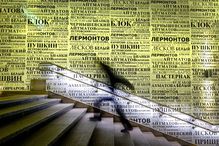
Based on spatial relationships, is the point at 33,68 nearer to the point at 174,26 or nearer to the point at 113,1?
the point at 113,1

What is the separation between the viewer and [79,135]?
15.8ft

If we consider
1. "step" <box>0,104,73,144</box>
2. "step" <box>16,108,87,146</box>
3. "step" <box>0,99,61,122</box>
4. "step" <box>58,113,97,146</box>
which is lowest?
"step" <box>58,113,97,146</box>

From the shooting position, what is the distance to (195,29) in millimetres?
8523

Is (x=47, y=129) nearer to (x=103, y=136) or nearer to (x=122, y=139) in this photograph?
(x=103, y=136)

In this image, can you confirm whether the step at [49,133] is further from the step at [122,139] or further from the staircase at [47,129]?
the step at [122,139]

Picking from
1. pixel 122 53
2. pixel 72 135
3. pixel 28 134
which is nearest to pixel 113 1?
pixel 122 53

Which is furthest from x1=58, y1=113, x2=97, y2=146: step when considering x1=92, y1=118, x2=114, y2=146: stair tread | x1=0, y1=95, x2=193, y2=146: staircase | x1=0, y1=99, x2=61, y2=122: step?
x1=0, y1=99, x2=61, y2=122: step

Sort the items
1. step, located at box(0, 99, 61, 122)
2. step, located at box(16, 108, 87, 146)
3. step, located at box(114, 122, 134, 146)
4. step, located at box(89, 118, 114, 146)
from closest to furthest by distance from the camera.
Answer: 1. step, located at box(16, 108, 87, 146)
2. step, located at box(0, 99, 61, 122)
3. step, located at box(89, 118, 114, 146)
4. step, located at box(114, 122, 134, 146)

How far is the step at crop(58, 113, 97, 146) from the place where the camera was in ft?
14.1

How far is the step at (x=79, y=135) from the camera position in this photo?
4286 millimetres

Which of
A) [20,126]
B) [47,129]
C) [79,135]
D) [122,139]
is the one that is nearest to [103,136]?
[122,139]

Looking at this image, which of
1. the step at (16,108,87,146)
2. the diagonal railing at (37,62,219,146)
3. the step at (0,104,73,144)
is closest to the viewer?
the step at (0,104,73,144)

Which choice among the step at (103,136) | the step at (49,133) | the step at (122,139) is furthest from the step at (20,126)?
the step at (122,139)

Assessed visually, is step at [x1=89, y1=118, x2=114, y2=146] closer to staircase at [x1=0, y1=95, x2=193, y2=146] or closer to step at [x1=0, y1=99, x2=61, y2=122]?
staircase at [x1=0, y1=95, x2=193, y2=146]
